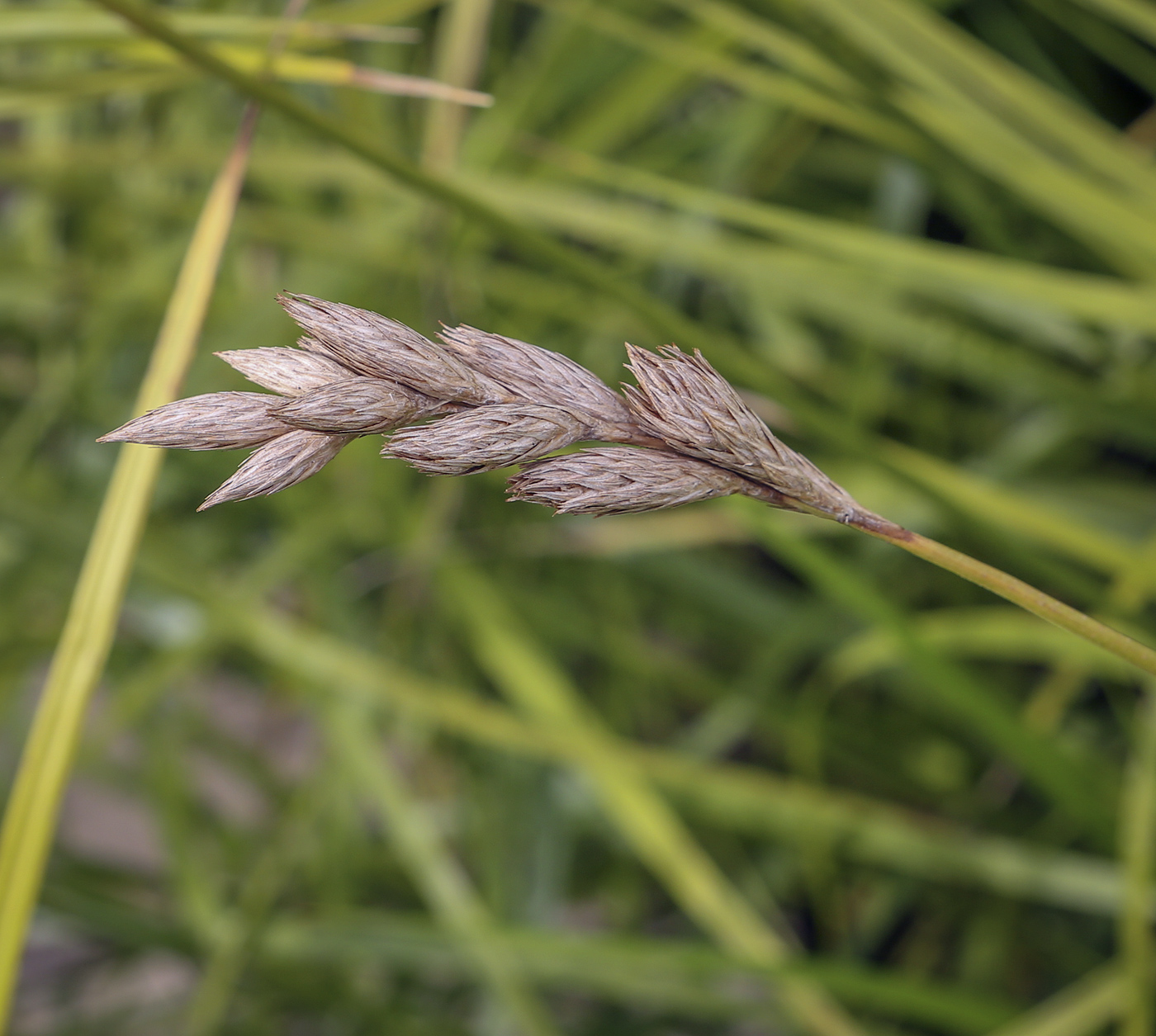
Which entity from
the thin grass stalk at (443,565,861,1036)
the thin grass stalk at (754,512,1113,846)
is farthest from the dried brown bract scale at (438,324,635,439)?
→ the thin grass stalk at (443,565,861,1036)

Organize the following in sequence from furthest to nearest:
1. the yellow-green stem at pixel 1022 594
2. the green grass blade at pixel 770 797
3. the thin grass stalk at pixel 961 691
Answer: the green grass blade at pixel 770 797, the thin grass stalk at pixel 961 691, the yellow-green stem at pixel 1022 594

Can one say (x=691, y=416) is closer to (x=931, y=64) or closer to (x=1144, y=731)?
(x=931, y=64)

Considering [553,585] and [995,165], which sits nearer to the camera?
[995,165]

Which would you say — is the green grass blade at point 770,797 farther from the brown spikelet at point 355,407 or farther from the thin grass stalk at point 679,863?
the brown spikelet at point 355,407

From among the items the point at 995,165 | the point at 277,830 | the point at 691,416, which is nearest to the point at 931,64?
the point at 995,165

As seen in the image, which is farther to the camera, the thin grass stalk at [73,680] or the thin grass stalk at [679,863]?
the thin grass stalk at [679,863]

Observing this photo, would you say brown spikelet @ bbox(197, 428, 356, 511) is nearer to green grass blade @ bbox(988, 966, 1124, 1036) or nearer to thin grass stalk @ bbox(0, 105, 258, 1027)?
thin grass stalk @ bbox(0, 105, 258, 1027)

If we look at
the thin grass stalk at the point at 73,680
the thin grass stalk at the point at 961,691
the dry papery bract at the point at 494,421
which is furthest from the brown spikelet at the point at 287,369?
the thin grass stalk at the point at 961,691
